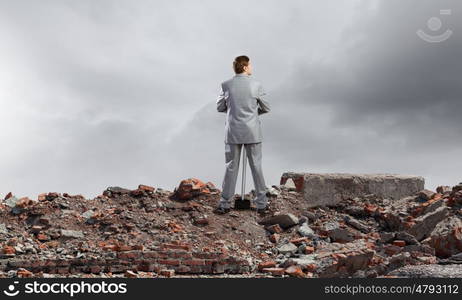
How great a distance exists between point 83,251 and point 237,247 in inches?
84.2

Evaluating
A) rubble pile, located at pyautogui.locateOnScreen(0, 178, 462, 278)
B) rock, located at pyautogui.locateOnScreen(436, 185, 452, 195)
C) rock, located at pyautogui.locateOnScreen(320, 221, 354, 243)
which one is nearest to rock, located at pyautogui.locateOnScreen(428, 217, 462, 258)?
rubble pile, located at pyautogui.locateOnScreen(0, 178, 462, 278)

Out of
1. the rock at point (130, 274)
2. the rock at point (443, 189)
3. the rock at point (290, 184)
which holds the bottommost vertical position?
the rock at point (130, 274)

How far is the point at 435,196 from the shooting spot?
420 inches

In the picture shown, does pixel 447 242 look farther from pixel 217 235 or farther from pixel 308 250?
pixel 217 235

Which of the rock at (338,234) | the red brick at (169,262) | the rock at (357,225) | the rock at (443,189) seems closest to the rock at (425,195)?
the rock at (443,189)

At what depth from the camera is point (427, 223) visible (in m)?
9.05

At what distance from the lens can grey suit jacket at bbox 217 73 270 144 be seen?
9430mm

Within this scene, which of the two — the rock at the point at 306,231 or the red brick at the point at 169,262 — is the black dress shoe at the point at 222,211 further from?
the red brick at the point at 169,262

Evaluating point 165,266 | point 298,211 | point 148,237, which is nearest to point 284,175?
point 298,211

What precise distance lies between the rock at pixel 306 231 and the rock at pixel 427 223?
60.2 inches

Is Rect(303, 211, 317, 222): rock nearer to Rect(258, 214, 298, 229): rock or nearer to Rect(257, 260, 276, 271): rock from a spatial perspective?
Rect(258, 214, 298, 229): rock

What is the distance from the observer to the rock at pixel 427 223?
9.02m

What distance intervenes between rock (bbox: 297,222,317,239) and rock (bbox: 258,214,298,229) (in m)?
0.17

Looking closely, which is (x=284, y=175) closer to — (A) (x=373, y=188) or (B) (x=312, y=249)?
(A) (x=373, y=188)
